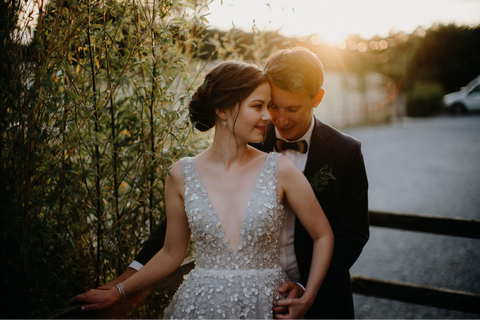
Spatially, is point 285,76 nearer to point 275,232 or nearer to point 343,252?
point 275,232

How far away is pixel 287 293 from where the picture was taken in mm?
1779

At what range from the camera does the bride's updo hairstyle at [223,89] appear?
1.76 m

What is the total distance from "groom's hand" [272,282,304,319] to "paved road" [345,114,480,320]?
2.46m

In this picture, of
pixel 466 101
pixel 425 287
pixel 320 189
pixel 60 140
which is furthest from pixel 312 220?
pixel 466 101

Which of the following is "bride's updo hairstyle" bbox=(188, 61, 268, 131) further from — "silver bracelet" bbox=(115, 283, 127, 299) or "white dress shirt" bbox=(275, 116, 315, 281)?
"silver bracelet" bbox=(115, 283, 127, 299)

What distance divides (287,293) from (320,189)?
55cm

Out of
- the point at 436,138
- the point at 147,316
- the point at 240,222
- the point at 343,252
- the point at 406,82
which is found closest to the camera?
the point at 240,222

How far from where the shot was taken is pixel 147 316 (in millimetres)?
2293

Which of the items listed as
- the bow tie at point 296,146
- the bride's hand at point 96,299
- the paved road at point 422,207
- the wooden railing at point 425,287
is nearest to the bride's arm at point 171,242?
the bride's hand at point 96,299

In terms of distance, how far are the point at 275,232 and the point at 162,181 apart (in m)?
0.89

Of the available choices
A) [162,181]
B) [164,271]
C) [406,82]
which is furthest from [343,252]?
[406,82]

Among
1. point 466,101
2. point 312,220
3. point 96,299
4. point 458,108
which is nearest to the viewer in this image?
point 96,299

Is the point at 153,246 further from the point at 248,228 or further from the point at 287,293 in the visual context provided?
the point at 287,293

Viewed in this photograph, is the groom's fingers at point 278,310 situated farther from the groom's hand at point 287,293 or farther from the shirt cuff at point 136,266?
the shirt cuff at point 136,266
